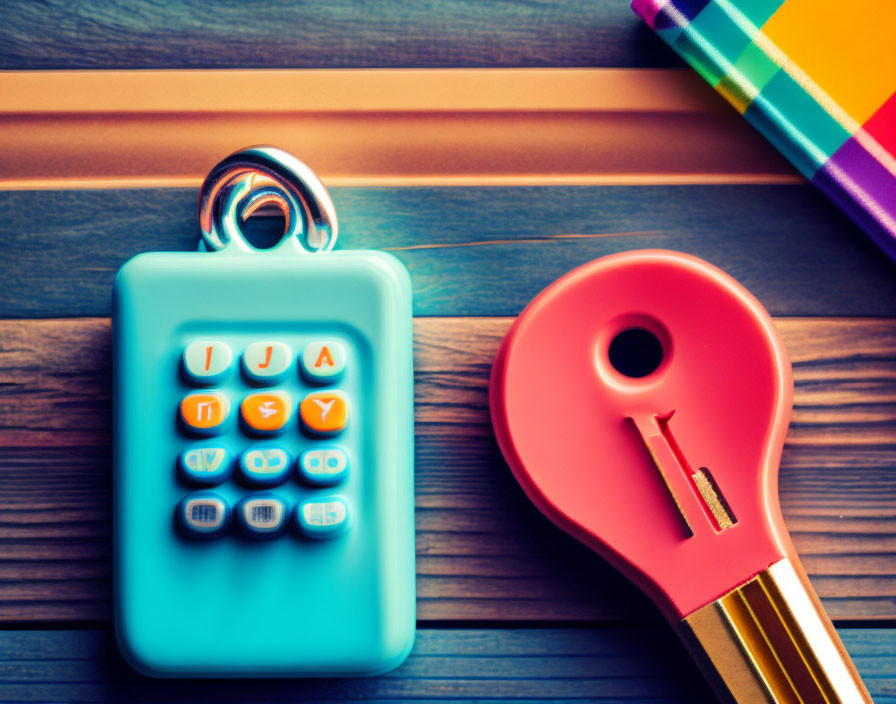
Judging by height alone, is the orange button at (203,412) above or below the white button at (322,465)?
below

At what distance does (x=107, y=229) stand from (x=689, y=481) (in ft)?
0.83

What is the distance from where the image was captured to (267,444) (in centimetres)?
25

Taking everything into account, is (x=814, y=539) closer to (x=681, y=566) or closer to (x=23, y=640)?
(x=681, y=566)

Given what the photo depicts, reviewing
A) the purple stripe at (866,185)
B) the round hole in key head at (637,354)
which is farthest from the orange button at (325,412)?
the purple stripe at (866,185)

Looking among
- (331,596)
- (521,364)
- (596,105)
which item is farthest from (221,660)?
(596,105)

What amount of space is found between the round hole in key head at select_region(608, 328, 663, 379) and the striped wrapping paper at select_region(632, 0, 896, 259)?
3.9 inches

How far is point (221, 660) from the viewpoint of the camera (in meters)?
0.25

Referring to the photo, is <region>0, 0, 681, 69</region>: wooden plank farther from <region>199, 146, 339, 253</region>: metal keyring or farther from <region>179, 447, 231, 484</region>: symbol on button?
<region>179, 447, 231, 484</region>: symbol on button

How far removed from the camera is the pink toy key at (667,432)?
253 millimetres

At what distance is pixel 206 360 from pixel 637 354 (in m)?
0.16

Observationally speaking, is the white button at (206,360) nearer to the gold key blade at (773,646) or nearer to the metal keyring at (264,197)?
the metal keyring at (264,197)

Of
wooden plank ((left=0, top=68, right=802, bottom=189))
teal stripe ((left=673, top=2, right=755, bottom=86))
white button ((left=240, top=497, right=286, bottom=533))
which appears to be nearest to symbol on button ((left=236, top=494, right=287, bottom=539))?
white button ((left=240, top=497, right=286, bottom=533))

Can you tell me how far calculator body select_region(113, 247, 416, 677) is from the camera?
0.25m

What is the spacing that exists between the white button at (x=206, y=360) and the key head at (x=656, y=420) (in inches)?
4.0
